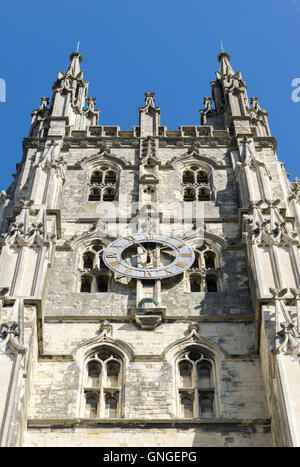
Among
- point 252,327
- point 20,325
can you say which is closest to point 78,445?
point 20,325

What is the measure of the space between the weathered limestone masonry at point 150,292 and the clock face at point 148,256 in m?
0.05

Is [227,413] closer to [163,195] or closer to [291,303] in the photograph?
[291,303]

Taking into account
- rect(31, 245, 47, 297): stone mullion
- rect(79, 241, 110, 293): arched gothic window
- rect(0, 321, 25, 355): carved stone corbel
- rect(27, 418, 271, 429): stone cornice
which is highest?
rect(79, 241, 110, 293): arched gothic window

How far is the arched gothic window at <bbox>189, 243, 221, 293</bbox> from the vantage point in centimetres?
2456

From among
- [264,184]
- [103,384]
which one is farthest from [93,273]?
[264,184]

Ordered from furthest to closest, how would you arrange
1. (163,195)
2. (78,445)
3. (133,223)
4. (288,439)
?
(163,195) < (133,223) < (78,445) < (288,439)

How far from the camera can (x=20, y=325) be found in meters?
19.1

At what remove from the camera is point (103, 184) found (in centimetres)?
3022

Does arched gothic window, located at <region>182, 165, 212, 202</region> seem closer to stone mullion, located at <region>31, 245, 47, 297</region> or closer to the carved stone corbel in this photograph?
stone mullion, located at <region>31, 245, 47, 297</region>

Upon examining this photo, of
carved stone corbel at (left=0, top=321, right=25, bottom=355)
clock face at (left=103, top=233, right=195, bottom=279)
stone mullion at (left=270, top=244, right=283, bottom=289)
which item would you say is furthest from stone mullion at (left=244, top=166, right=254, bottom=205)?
carved stone corbel at (left=0, top=321, right=25, bottom=355)

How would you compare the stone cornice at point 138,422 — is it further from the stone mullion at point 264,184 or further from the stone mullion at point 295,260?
the stone mullion at point 264,184

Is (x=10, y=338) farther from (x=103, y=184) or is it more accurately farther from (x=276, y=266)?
(x=103, y=184)

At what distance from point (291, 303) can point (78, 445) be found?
6.26m

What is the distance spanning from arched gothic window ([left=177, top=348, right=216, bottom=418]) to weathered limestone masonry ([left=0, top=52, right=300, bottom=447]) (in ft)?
0.12
